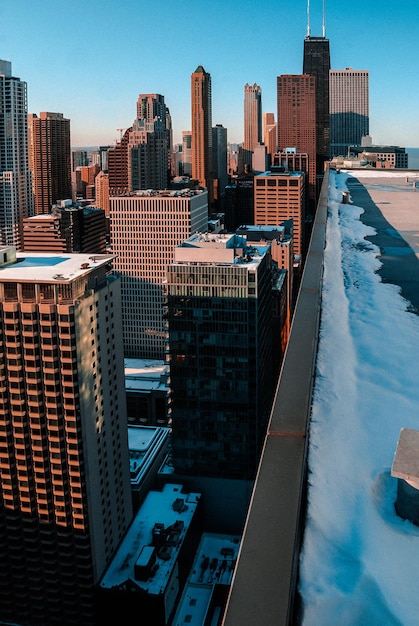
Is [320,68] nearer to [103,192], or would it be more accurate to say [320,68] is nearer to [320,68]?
A: [320,68]

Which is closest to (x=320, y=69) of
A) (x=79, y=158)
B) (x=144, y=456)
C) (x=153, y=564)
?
(x=79, y=158)

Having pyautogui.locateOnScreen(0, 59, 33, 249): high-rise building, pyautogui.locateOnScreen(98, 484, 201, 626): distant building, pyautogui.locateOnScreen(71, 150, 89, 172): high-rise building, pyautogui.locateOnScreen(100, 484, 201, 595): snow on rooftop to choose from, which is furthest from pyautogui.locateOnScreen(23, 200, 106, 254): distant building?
pyautogui.locateOnScreen(71, 150, 89, 172): high-rise building

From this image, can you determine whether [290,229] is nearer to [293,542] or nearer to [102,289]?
[102,289]

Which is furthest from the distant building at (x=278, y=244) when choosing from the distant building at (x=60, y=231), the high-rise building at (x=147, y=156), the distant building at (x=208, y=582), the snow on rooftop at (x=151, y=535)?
the high-rise building at (x=147, y=156)

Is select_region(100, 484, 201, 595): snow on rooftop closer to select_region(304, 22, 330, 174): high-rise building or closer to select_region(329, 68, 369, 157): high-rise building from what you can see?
select_region(304, 22, 330, 174): high-rise building

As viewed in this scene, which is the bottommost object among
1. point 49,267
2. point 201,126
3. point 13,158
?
point 49,267

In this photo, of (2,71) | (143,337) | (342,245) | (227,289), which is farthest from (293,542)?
(2,71)
